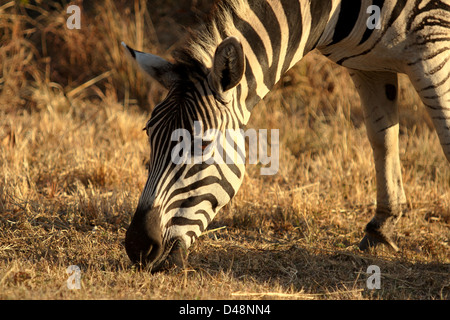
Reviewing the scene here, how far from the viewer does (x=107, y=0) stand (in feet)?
29.3

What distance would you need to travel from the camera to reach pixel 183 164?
3.40 metres

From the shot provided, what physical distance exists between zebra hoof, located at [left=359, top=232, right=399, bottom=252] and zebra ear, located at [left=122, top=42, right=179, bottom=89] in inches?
87.1

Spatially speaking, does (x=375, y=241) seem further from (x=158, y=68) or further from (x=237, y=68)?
(x=158, y=68)

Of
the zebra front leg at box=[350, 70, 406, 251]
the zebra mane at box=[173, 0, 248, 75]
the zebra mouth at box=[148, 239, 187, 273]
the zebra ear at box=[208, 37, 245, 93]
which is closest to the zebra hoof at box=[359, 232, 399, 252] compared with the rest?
the zebra front leg at box=[350, 70, 406, 251]

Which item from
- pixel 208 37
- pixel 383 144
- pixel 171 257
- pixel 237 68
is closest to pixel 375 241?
pixel 383 144

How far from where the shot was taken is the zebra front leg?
15.1ft

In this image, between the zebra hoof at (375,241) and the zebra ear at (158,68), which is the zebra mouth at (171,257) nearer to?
the zebra ear at (158,68)

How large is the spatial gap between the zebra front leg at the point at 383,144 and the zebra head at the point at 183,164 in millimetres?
1611

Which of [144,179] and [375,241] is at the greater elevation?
[144,179]

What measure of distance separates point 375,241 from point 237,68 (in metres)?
2.22

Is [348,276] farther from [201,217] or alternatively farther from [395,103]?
[395,103]
